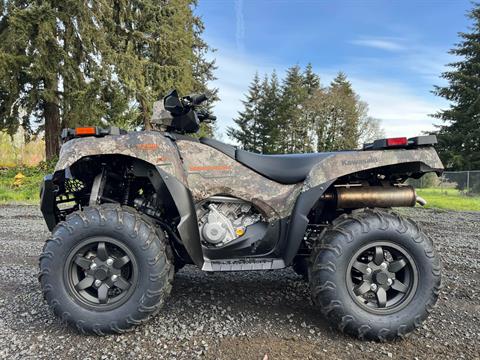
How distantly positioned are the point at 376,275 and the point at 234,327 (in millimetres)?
1185

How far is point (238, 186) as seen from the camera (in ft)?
10.3

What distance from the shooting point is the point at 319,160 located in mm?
3088

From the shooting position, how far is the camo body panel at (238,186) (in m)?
3.12

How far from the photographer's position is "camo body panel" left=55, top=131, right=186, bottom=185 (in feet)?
9.67

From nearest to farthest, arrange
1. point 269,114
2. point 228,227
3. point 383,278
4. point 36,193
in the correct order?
point 383,278, point 228,227, point 36,193, point 269,114

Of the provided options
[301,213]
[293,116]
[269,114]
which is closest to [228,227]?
[301,213]

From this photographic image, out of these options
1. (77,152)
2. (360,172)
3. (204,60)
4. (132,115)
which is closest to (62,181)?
(77,152)

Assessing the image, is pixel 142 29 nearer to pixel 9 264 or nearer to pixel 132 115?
pixel 132 115

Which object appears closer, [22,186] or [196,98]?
[196,98]

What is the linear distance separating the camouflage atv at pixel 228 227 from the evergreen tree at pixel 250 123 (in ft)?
132

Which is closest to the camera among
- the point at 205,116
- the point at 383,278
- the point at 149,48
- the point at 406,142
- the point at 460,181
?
the point at 383,278

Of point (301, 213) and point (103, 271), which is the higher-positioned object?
point (301, 213)

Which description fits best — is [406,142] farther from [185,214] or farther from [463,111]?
[463,111]

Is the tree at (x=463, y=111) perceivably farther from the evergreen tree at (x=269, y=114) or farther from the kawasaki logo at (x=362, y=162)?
the kawasaki logo at (x=362, y=162)
